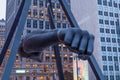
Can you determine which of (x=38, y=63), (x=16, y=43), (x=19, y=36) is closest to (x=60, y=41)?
(x=16, y=43)

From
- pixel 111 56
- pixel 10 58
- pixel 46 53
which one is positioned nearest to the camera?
pixel 10 58

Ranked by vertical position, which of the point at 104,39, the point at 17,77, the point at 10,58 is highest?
the point at 10,58

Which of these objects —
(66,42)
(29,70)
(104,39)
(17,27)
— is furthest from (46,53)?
(66,42)

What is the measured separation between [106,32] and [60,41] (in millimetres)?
70732

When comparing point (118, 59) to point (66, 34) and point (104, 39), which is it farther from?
point (66, 34)

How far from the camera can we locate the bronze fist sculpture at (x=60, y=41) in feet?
24.3

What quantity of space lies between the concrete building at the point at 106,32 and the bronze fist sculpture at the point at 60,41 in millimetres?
63667

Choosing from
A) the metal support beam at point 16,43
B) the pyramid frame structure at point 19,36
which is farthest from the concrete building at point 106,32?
the metal support beam at point 16,43

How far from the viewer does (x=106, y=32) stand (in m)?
77.6

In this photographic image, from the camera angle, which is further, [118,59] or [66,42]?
[118,59]

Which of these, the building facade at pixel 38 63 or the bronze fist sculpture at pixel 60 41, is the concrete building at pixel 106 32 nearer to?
the building facade at pixel 38 63

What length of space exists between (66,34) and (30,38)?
7.69 feet

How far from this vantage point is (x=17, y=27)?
574 inches

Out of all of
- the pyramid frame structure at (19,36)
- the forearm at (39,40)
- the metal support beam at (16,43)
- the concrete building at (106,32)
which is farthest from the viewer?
the concrete building at (106,32)
